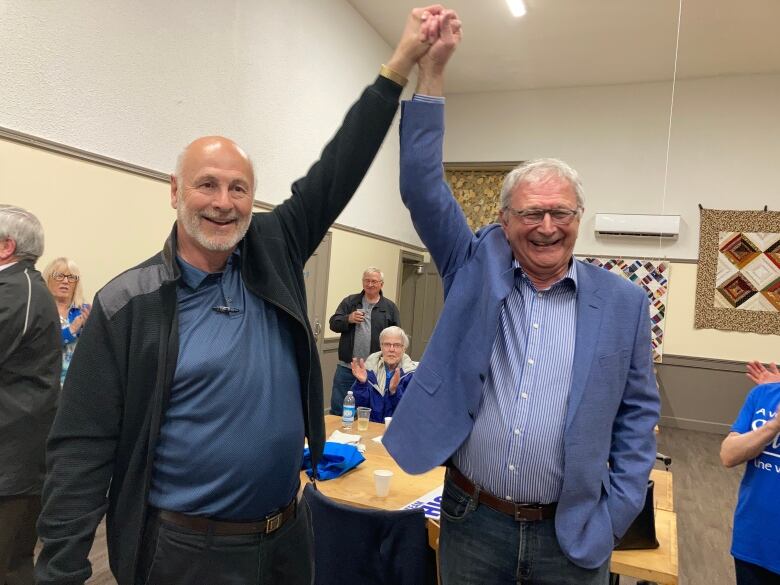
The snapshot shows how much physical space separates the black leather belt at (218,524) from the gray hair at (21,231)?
1.56 m

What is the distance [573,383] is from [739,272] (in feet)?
24.3

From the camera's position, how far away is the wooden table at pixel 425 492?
174 cm

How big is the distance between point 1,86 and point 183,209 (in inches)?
96.5

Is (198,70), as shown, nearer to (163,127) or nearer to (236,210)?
(163,127)

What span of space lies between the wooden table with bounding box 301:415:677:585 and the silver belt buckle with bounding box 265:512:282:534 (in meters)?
0.68

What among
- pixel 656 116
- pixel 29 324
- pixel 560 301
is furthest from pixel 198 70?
pixel 656 116

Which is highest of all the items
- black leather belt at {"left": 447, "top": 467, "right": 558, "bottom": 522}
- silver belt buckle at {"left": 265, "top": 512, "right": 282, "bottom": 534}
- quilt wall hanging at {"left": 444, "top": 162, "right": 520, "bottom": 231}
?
quilt wall hanging at {"left": 444, "top": 162, "right": 520, "bottom": 231}

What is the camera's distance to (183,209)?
135cm

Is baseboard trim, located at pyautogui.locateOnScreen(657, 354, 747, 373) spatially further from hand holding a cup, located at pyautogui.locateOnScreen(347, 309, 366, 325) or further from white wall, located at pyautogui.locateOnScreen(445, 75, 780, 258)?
hand holding a cup, located at pyautogui.locateOnScreen(347, 309, 366, 325)

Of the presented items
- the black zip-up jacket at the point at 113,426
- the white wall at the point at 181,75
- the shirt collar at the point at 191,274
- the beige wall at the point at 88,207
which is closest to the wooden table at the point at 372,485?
the black zip-up jacket at the point at 113,426

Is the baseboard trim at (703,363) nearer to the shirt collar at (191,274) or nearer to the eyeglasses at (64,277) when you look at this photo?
the eyeglasses at (64,277)

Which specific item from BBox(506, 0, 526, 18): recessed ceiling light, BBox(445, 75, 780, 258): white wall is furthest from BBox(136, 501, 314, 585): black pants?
BBox(445, 75, 780, 258): white wall

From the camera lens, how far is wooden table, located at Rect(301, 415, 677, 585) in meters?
1.74

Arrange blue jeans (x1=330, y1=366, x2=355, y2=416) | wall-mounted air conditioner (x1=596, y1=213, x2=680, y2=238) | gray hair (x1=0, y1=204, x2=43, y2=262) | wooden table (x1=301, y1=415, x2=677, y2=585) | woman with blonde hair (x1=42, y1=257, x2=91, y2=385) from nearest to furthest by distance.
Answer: wooden table (x1=301, y1=415, x2=677, y2=585), gray hair (x1=0, y1=204, x2=43, y2=262), woman with blonde hair (x1=42, y1=257, x2=91, y2=385), blue jeans (x1=330, y1=366, x2=355, y2=416), wall-mounted air conditioner (x1=596, y1=213, x2=680, y2=238)
